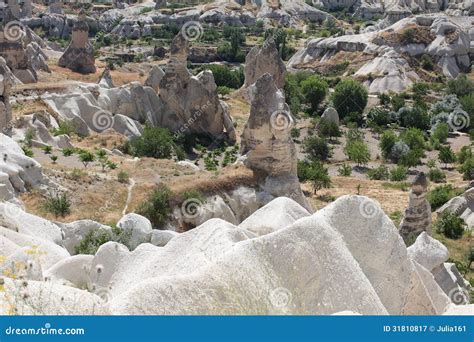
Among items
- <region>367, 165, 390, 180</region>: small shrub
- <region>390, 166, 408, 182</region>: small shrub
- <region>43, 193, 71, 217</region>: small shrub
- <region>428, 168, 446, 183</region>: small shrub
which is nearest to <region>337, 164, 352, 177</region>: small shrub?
<region>367, 165, 390, 180</region>: small shrub

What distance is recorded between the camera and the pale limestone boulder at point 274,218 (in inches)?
466

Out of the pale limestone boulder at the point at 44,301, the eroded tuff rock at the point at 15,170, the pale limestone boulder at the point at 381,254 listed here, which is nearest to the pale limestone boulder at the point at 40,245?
the pale limestone boulder at the point at 44,301

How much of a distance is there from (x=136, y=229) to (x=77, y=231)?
144 centimetres

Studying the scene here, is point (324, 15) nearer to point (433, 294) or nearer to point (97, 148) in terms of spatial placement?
point (97, 148)

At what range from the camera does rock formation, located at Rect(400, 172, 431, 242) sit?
22.0 meters

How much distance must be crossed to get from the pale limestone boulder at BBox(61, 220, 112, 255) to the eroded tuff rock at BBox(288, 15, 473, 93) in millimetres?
53573

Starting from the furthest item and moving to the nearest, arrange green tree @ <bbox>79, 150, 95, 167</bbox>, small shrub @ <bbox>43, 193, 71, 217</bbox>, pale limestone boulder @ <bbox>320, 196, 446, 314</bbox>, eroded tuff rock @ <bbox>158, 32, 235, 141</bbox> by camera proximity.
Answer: eroded tuff rock @ <bbox>158, 32, 235, 141</bbox>, green tree @ <bbox>79, 150, 95, 167</bbox>, small shrub @ <bbox>43, 193, 71, 217</bbox>, pale limestone boulder @ <bbox>320, 196, 446, 314</bbox>

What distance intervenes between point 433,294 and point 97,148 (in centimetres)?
2575

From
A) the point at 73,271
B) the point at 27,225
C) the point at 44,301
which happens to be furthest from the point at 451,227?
the point at 44,301

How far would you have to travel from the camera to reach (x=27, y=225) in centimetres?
1569

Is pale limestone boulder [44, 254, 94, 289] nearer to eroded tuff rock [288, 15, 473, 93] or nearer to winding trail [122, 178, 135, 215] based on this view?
winding trail [122, 178, 135, 215]

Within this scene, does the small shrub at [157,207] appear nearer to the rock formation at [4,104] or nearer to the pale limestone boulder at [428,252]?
the pale limestone boulder at [428,252]

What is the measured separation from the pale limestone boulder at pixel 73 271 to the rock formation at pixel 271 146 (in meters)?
14.0
